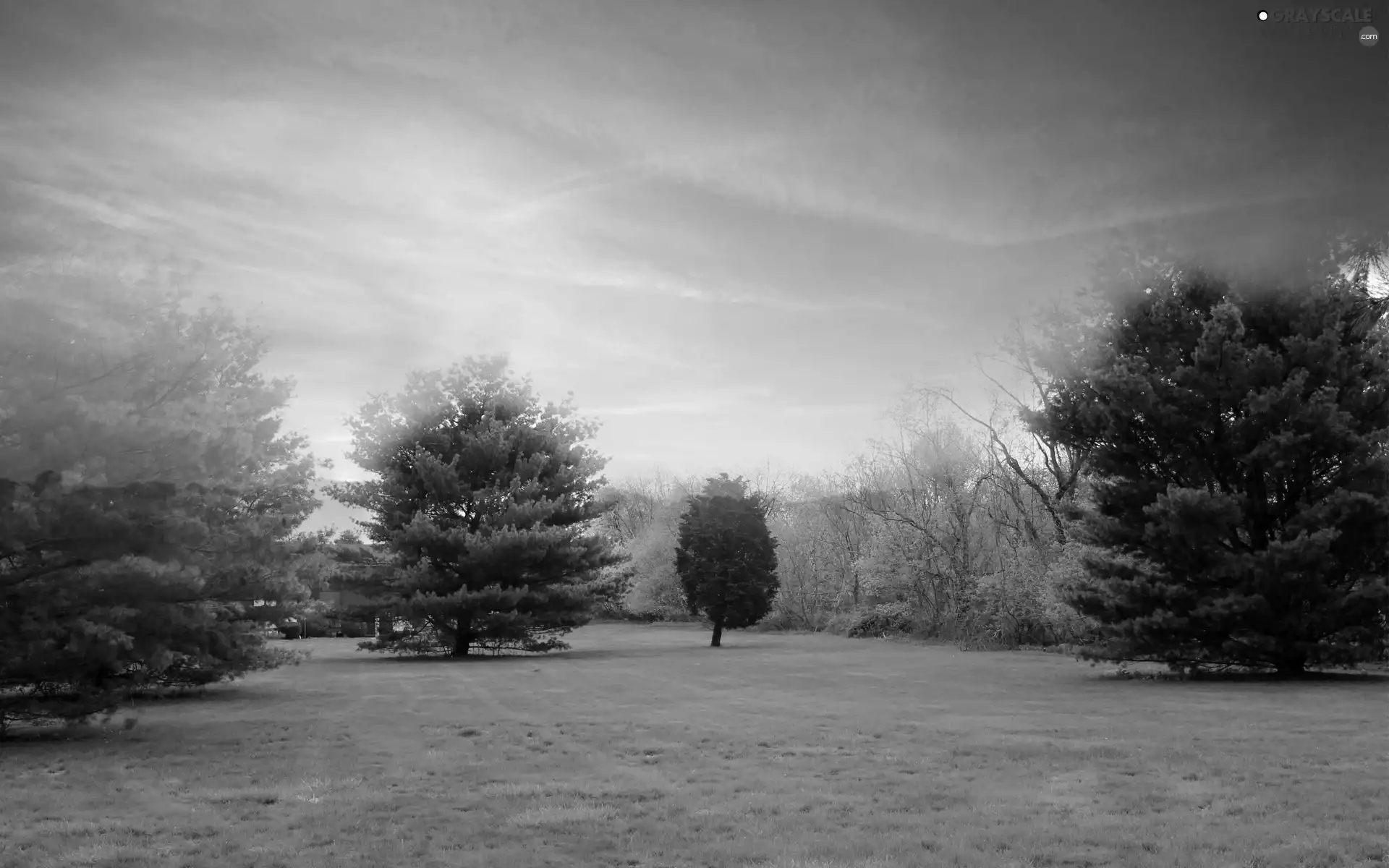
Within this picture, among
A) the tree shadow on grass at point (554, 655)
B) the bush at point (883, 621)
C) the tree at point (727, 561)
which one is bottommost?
the tree shadow on grass at point (554, 655)

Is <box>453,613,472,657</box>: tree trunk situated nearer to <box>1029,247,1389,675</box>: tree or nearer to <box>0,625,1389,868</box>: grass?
<box>0,625,1389,868</box>: grass

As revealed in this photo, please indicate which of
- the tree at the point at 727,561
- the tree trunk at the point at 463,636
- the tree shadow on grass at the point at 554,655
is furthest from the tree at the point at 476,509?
the tree at the point at 727,561

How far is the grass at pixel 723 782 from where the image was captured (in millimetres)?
5992

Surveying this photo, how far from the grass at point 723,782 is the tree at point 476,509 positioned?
12729 millimetres

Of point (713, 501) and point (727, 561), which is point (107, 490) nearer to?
point (727, 561)

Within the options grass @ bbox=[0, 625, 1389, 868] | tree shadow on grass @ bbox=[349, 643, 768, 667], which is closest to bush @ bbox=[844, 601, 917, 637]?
tree shadow on grass @ bbox=[349, 643, 768, 667]

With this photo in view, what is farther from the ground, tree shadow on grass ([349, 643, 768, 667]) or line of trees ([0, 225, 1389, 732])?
line of trees ([0, 225, 1389, 732])

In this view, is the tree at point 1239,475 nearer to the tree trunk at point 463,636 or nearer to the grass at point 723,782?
the grass at point 723,782

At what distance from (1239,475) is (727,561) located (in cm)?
1835

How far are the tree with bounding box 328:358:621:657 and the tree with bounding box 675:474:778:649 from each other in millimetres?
4251

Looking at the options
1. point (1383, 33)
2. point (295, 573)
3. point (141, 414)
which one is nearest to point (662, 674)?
point (295, 573)

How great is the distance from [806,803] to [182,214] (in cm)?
980

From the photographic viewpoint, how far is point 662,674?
68.8ft

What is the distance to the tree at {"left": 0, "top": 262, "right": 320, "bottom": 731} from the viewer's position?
9883mm
